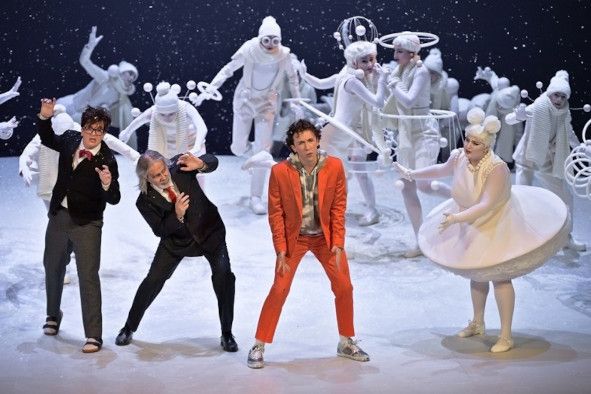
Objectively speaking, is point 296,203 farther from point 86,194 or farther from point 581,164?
point 581,164

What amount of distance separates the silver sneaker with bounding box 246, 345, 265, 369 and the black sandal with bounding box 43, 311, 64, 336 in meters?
1.17

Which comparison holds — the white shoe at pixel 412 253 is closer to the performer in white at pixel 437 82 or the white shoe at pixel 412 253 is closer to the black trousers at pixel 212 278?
the black trousers at pixel 212 278

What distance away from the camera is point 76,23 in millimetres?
11828

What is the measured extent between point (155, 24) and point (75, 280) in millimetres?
5595

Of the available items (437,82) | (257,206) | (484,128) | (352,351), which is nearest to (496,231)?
(484,128)

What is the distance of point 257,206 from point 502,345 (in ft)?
12.6

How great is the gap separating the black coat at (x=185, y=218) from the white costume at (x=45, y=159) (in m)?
1.20

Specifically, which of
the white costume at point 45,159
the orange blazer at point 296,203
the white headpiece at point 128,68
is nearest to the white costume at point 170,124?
the white costume at point 45,159

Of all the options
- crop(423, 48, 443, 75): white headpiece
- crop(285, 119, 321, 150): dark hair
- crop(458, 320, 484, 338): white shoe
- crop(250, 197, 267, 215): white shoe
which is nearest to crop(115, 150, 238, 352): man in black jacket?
crop(285, 119, 321, 150): dark hair

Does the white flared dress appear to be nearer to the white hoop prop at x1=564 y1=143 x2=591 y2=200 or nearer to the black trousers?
the white hoop prop at x1=564 y1=143 x2=591 y2=200

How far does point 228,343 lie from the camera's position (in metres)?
5.46

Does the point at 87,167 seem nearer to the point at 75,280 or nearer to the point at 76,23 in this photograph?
the point at 75,280

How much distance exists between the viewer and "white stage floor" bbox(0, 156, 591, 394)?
5.05 meters

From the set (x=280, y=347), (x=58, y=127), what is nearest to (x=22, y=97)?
(x=58, y=127)
